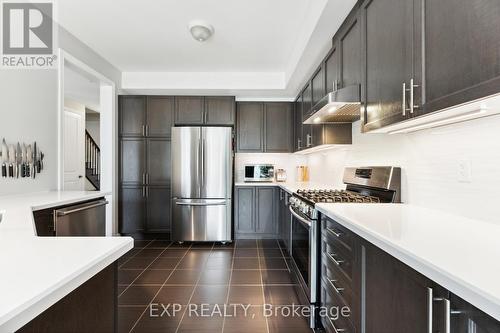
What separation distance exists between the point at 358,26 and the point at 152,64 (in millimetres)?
2789

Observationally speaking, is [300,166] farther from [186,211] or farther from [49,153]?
[49,153]

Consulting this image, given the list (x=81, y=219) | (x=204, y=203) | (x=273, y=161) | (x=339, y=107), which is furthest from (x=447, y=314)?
(x=273, y=161)

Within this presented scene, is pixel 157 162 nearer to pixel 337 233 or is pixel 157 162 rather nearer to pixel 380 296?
pixel 337 233

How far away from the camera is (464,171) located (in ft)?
4.38

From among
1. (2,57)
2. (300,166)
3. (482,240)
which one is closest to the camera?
(482,240)

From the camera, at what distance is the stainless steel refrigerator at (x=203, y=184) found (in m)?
3.90

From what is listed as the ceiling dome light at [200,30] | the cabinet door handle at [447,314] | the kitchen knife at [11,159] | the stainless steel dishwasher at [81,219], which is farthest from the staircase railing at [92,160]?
the cabinet door handle at [447,314]

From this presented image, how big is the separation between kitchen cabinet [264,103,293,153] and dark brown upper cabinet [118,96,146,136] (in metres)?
1.94

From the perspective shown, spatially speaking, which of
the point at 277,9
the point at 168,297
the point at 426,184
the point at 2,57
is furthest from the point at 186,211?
the point at 426,184

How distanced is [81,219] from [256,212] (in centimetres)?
253

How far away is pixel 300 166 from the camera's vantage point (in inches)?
180

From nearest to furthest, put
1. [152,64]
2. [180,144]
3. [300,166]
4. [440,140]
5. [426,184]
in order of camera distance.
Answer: [440,140]
[426,184]
[152,64]
[180,144]
[300,166]

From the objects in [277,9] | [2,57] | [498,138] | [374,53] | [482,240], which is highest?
[277,9]

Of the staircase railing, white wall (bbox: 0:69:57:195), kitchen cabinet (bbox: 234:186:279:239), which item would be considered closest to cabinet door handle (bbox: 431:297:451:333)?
white wall (bbox: 0:69:57:195)
